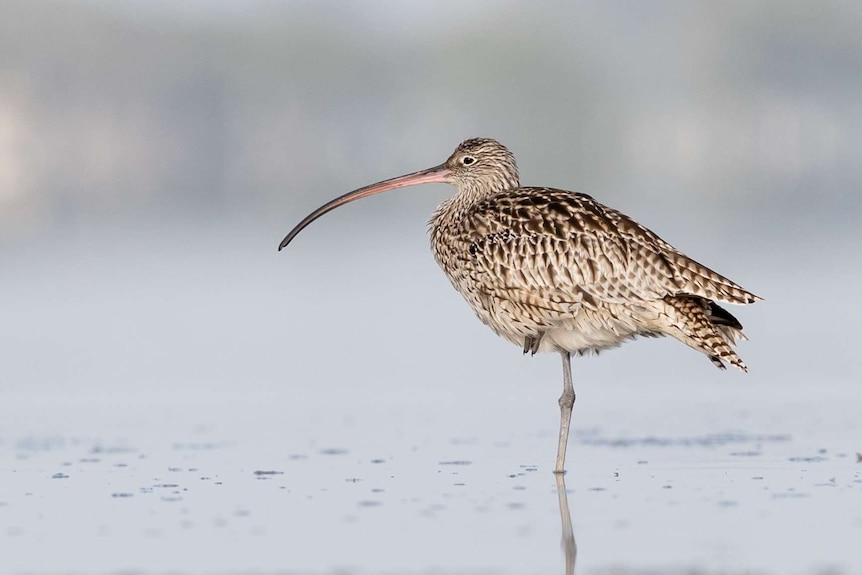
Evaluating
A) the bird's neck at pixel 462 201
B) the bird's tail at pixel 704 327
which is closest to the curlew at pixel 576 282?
the bird's tail at pixel 704 327

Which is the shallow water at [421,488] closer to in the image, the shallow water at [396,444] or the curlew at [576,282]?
the shallow water at [396,444]

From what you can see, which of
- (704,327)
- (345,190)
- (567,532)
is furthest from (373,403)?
(345,190)

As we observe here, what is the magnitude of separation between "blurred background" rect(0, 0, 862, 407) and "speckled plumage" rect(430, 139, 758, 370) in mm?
2813

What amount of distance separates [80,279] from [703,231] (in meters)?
11.3

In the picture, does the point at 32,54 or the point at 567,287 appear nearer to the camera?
the point at 567,287

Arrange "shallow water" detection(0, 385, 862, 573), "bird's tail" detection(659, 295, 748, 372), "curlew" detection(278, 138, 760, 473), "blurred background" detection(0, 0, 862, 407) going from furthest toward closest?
"blurred background" detection(0, 0, 862, 407)
"curlew" detection(278, 138, 760, 473)
"bird's tail" detection(659, 295, 748, 372)
"shallow water" detection(0, 385, 862, 573)

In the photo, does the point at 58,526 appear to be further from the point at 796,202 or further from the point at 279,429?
the point at 796,202

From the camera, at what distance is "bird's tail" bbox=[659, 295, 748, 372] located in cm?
992

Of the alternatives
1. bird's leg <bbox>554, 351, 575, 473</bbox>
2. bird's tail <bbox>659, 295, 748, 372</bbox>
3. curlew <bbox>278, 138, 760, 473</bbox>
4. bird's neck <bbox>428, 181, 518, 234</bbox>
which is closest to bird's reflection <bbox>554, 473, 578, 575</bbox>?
bird's leg <bbox>554, 351, 575, 473</bbox>

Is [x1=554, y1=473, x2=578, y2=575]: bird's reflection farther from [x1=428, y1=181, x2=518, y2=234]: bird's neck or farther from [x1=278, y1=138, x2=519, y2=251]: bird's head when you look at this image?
[x1=278, y1=138, x2=519, y2=251]: bird's head

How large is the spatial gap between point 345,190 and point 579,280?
45637mm

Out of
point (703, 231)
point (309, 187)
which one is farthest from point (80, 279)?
point (309, 187)

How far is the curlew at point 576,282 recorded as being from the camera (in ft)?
33.1

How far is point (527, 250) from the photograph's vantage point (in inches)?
411
